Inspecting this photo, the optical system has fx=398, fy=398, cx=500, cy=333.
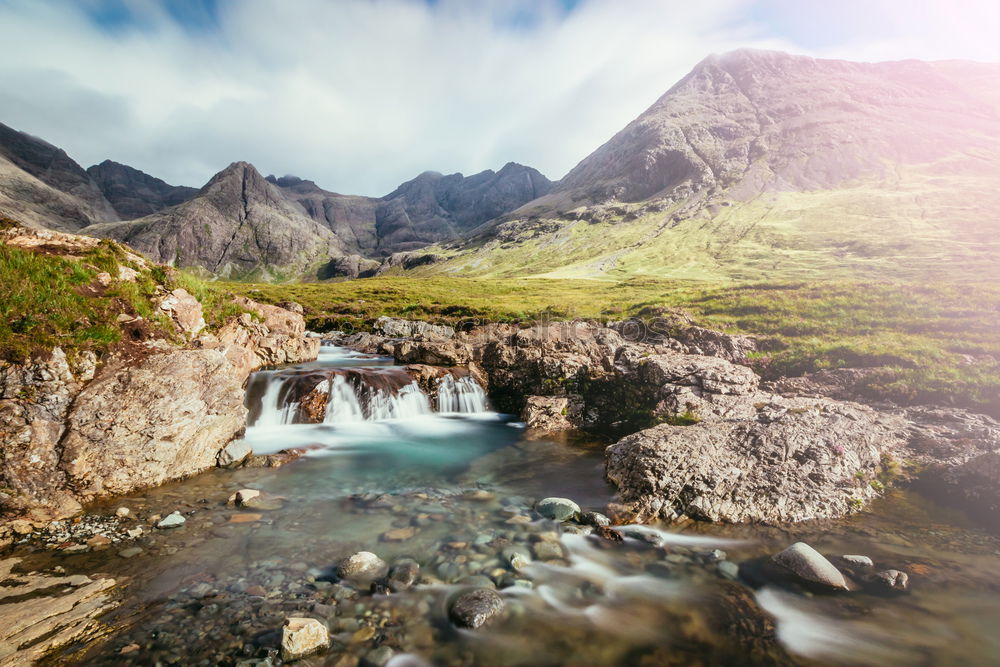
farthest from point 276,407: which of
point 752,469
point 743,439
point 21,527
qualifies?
point 752,469

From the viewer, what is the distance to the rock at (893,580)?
771 cm

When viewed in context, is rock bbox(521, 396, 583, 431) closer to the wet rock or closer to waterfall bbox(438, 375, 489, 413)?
waterfall bbox(438, 375, 489, 413)

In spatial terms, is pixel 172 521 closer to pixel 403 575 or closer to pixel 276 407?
pixel 403 575

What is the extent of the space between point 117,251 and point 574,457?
19.1 m

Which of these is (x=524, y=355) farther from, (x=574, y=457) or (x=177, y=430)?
(x=177, y=430)

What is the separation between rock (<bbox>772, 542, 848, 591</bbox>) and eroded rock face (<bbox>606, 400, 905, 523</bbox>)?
5.80ft

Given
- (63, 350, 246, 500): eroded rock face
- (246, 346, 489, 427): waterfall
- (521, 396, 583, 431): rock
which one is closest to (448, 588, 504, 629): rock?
(63, 350, 246, 500): eroded rock face

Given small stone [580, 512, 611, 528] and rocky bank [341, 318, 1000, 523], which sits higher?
rocky bank [341, 318, 1000, 523]

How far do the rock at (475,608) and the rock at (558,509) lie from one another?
349 cm

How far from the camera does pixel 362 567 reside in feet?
27.6

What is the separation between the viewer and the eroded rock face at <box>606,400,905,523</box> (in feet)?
34.5

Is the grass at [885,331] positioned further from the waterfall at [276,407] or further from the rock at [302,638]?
the waterfall at [276,407]

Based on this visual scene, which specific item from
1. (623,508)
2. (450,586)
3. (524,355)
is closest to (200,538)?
(450,586)

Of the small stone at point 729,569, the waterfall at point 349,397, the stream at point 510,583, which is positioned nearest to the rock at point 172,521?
the stream at point 510,583
